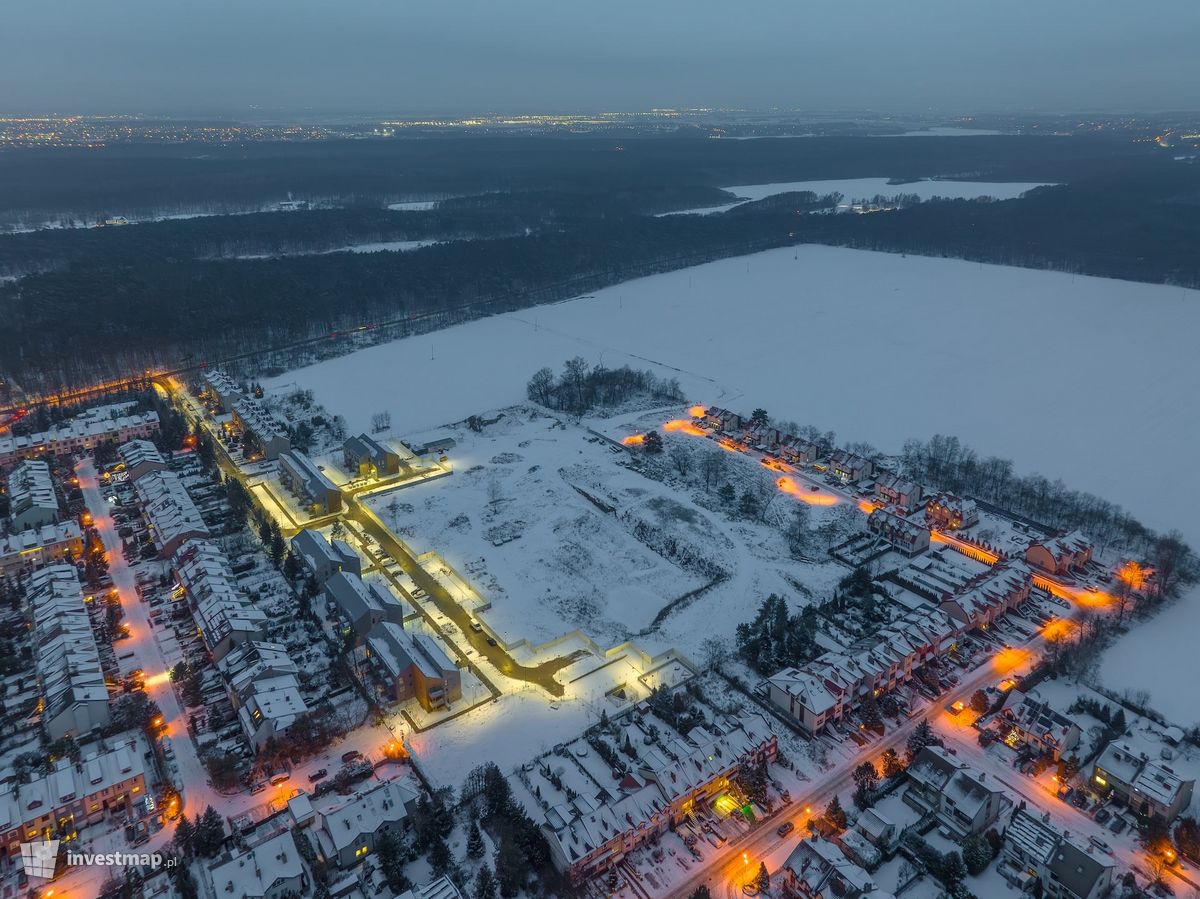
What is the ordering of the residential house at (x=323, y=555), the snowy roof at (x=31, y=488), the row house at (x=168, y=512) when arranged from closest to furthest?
the residential house at (x=323, y=555) < the row house at (x=168, y=512) < the snowy roof at (x=31, y=488)

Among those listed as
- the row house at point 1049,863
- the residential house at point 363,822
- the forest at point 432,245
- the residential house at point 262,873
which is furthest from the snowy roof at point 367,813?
the forest at point 432,245

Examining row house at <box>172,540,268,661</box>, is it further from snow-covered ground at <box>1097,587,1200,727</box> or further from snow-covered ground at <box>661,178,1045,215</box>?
snow-covered ground at <box>661,178,1045,215</box>

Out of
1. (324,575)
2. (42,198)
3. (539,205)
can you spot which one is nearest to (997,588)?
(324,575)

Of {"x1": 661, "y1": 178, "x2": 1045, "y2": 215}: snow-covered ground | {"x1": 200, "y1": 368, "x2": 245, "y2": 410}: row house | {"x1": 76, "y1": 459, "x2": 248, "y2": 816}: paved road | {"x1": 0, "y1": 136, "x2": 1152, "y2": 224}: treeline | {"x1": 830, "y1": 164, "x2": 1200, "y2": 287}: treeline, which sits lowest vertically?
{"x1": 76, "y1": 459, "x2": 248, "y2": 816}: paved road

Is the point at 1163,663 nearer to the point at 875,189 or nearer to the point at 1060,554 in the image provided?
the point at 1060,554

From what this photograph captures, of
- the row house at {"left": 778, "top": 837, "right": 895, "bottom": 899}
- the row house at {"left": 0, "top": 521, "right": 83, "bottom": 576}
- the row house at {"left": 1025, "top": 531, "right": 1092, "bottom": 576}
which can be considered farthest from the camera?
the row house at {"left": 0, "top": 521, "right": 83, "bottom": 576}

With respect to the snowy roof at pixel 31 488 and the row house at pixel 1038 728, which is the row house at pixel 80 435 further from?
the row house at pixel 1038 728

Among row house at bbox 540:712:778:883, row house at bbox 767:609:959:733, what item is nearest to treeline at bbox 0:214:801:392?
row house at bbox 540:712:778:883
